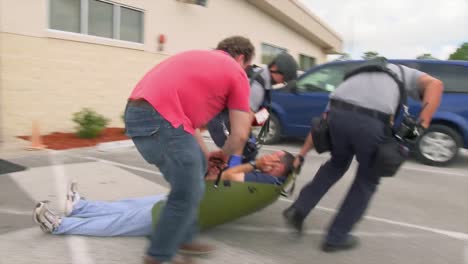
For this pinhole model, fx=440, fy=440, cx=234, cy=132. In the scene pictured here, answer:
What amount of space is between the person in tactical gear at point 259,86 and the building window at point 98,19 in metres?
5.91

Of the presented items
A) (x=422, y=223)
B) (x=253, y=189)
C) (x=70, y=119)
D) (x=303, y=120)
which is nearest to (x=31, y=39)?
(x=70, y=119)

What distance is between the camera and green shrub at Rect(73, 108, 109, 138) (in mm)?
8133

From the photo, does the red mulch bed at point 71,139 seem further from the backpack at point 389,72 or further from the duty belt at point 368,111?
the backpack at point 389,72

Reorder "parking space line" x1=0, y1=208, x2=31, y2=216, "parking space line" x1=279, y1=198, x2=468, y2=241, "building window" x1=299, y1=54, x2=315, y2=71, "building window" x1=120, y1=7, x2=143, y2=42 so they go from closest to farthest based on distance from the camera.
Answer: "parking space line" x1=279, y1=198, x2=468, y2=241
"parking space line" x1=0, y1=208, x2=31, y2=216
"building window" x1=120, y1=7, x2=143, y2=42
"building window" x1=299, y1=54, x2=315, y2=71

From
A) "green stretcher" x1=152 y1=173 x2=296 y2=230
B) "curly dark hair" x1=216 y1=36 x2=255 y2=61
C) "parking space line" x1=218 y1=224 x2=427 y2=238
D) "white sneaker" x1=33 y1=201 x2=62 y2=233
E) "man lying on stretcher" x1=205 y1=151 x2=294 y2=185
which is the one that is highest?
"curly dark hair" x1=216 y1=36 x2=255 y2=61

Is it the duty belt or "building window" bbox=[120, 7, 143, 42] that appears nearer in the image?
the duty belt

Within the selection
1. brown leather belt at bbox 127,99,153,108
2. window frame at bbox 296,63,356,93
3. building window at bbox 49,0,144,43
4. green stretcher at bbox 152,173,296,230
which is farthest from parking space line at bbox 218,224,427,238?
building window at bbox 49,0,144,43

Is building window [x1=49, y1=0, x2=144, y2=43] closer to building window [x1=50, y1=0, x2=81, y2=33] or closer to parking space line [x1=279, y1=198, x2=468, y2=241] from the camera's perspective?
building window [x1=50, y1=0, x2=81, y2=33]

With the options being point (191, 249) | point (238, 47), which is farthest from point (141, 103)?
point (191, 249)

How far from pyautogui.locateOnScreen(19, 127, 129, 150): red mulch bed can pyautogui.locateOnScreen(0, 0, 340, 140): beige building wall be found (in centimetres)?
29

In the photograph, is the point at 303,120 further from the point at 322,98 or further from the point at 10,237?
the point at 10,237

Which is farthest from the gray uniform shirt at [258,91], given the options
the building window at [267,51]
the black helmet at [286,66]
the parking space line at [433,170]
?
the building window at [267,51]

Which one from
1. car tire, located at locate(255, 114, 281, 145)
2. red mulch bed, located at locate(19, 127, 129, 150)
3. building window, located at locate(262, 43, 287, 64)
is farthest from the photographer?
building window, located at locate(262, 43, 287, 64)

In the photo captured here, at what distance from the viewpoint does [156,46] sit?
11.1 meters
